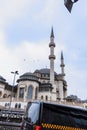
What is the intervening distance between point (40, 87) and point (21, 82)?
677cm

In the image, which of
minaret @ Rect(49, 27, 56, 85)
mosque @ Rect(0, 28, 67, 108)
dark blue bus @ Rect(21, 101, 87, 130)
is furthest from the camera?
minaret @ Rect(49, 27, 56, 85)

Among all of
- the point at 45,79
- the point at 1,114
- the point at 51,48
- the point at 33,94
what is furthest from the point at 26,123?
the point at 45,79

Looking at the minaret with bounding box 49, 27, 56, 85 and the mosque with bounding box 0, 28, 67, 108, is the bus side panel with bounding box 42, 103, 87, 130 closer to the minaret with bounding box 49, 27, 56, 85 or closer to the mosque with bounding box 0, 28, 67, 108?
the mosque with bounding box 0, 28, 67, 108

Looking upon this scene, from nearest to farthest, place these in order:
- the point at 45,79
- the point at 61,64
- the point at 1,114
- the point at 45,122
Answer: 1. the point at 45,122
2. the point at 1,114
3. the point at 45,79
4. the point at 61,64

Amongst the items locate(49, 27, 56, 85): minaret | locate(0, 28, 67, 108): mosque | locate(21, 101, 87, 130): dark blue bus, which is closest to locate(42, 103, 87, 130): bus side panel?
locate(21, 101, 87, 130): dark blue bus

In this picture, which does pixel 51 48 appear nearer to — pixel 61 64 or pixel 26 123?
pixel 61 64

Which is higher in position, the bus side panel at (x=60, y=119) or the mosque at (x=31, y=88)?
the mosque at (x=31, y=88)

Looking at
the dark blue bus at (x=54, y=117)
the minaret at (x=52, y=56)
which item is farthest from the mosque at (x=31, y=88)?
the dark blue bus at (x=54, y=117)

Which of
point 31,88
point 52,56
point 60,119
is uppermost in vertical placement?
point 52,56

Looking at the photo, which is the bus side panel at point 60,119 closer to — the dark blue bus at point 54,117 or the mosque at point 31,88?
the dark blue bus at point 54,117

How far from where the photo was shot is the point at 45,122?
671 centimetres

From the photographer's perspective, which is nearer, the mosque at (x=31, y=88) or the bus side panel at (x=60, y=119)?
the bus side panel at (x=60, y=119)

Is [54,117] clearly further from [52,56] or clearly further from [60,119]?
[52,56]

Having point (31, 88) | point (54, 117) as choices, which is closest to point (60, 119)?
point (54, 117)
